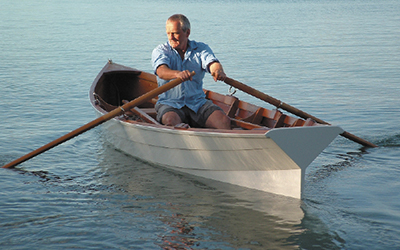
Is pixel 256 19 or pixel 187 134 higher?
pixel 256 19

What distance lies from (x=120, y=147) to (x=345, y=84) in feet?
25.3

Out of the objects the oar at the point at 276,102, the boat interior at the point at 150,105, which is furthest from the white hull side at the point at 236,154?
the oar at the point at 276,102

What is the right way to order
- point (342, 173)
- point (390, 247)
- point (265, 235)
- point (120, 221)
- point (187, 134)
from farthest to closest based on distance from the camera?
point (342, 173)
point (187, 134)
point (120, 221)
point (265, 235)
point (390, 247)

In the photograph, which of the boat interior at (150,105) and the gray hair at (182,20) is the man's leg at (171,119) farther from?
the gray hair at (182,20)

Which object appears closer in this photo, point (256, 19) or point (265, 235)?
point (265, 235)

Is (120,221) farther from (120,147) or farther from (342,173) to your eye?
(342,173)

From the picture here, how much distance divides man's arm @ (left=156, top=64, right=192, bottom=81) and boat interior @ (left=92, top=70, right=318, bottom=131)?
84 centimetres

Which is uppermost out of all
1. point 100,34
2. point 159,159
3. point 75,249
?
point 100,34

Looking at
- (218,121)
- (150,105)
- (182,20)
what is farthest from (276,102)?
(150,105)

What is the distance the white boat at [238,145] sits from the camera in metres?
5.48

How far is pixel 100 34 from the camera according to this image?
26.9m

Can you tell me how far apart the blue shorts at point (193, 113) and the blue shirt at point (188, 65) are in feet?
0.20

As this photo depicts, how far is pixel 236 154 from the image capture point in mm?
5945

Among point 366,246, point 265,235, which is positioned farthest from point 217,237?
point 366,246
